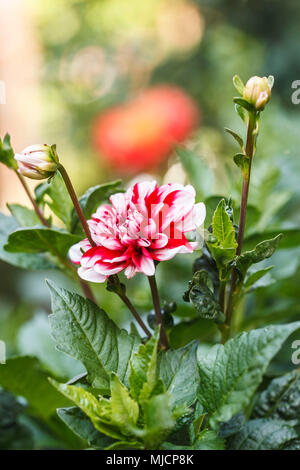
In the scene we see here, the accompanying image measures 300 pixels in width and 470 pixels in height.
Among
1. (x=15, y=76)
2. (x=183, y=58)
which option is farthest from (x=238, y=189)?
(x=15, y=76)

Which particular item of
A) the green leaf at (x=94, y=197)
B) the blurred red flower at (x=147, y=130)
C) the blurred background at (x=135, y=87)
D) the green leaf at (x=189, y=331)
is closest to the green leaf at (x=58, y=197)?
the green leaf at (x=94, y=197)

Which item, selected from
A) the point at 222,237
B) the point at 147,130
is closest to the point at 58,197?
the point at 222,237

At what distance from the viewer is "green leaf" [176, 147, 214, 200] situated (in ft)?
1.68

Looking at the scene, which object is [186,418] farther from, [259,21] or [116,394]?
[259,21]

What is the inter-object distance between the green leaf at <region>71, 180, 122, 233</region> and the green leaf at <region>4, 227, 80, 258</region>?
0.06 ft

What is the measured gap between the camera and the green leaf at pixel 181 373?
30 centimetres

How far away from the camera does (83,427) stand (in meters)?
0.29

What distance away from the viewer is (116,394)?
0.27 m

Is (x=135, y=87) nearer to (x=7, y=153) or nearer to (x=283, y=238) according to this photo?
(x=283, y=238)

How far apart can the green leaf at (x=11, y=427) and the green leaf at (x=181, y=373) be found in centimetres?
19

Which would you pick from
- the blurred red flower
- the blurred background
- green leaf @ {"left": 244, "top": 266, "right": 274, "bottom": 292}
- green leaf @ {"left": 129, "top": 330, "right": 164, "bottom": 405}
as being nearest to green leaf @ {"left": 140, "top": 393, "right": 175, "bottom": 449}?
green leaf @ {"left": 129, "top": 330, "right": 164, "bottom": 405}

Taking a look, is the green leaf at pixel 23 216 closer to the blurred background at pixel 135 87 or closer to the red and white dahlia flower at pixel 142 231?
the red and white dahlia flower at pixel 142 231

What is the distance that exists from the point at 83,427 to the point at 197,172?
0.98ft

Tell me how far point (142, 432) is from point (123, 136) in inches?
47.2
